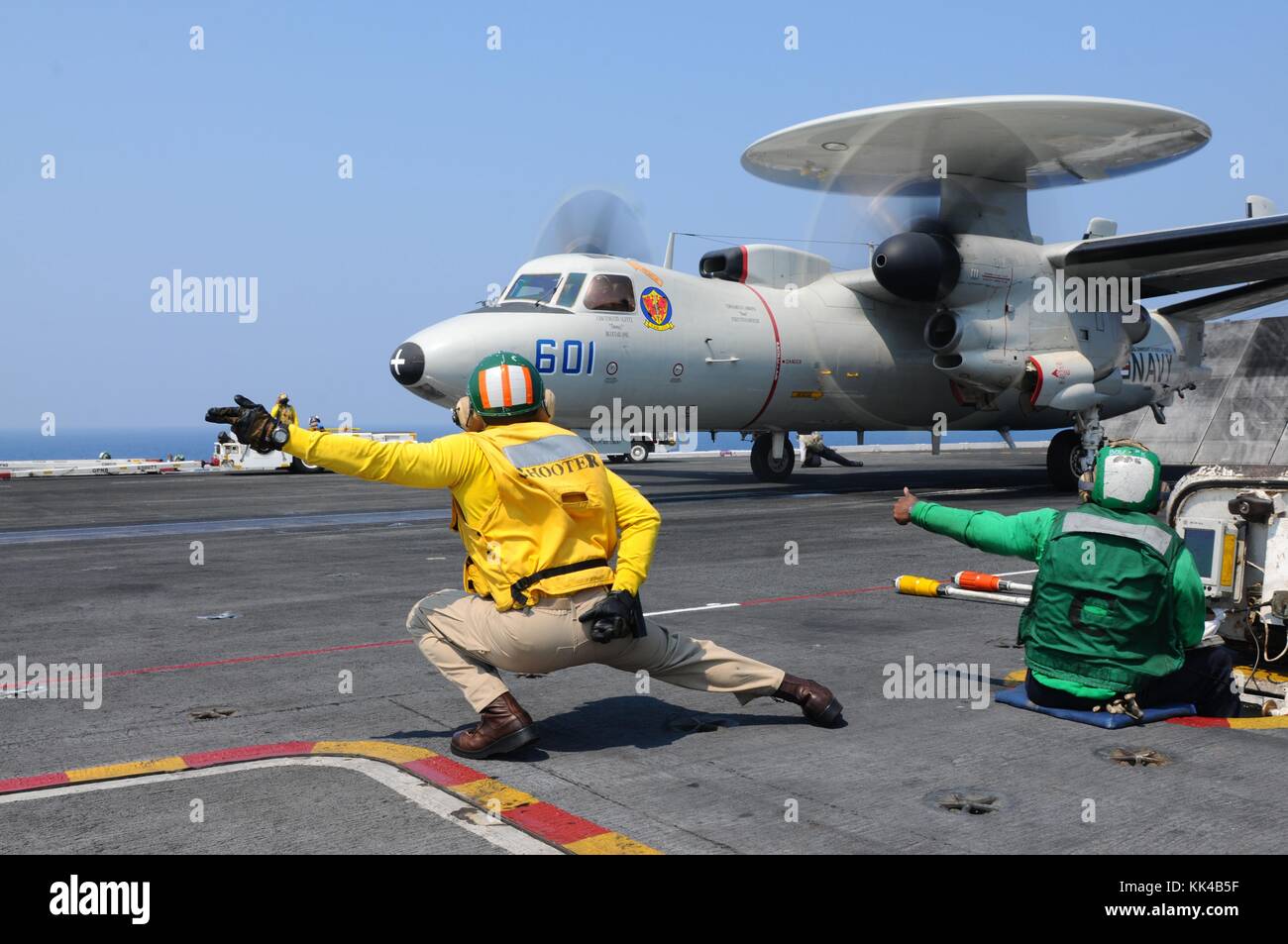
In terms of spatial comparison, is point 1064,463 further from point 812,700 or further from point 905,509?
point 812,700

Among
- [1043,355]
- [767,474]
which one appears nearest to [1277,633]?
[1043,355]

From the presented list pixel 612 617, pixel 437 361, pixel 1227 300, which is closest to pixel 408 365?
pixel 437 361

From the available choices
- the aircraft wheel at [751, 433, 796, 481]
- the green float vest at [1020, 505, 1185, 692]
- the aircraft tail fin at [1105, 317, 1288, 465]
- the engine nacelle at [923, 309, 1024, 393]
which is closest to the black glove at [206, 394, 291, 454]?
the green float vest at [1020, 505, 1185, 692]

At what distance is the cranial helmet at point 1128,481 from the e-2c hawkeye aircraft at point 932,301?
1225cm

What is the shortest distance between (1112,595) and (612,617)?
7.55 feet

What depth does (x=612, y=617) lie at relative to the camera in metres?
4.92

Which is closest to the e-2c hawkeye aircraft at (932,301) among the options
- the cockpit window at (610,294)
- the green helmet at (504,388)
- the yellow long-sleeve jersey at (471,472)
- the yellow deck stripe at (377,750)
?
the cockpit window at (610,294)

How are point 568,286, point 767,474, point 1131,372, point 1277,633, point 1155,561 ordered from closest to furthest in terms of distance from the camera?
point 1155,561 < point 1277,633 < point 568,286 < point 1131,372 < point 767,474

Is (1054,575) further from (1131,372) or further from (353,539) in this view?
(1131,372)

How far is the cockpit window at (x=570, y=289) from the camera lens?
1763 centimetres

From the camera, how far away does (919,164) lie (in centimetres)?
2116

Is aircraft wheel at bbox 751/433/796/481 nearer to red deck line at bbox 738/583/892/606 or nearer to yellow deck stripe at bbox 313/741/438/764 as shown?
red deck line at bbox 738/583/892/606
